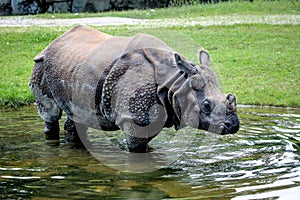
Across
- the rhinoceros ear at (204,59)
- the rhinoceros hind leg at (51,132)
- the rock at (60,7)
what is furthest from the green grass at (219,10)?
the rhinoceros ear at (204,59)

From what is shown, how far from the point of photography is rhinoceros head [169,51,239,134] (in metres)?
6.21

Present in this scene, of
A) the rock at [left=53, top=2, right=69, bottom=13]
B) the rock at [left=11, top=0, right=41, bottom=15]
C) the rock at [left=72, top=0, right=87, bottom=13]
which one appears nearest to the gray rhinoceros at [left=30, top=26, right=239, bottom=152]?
the rock at [left=53, top=2, right=69, bottom=13]

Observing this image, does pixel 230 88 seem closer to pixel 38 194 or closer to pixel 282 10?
pixel 38 194

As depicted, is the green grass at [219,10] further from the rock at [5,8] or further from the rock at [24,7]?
the rock at [5,8]

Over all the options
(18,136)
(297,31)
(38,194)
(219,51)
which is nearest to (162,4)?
(297,31)

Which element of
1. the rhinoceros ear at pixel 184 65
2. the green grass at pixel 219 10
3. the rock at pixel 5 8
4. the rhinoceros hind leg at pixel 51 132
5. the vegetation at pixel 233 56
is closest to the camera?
the rhinoceros ear at pixel 184 65

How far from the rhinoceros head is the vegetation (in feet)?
1.10

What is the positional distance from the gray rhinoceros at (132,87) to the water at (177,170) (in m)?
0.49

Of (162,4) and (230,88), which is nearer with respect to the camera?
(230,88)

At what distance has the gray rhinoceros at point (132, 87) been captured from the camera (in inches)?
252

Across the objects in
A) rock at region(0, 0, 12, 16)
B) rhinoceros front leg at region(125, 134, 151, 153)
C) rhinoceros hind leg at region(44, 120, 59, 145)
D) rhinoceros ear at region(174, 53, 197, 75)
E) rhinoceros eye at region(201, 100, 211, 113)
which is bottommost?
rhinoceros hind leg at region(44, 120, 59, 145)

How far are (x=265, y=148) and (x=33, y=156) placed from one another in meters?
2.71

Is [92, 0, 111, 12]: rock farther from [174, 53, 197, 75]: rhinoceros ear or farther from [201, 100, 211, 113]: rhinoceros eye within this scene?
[201, 100, 211, 113]: rhinoceros eye

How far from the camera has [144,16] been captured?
22453mm
